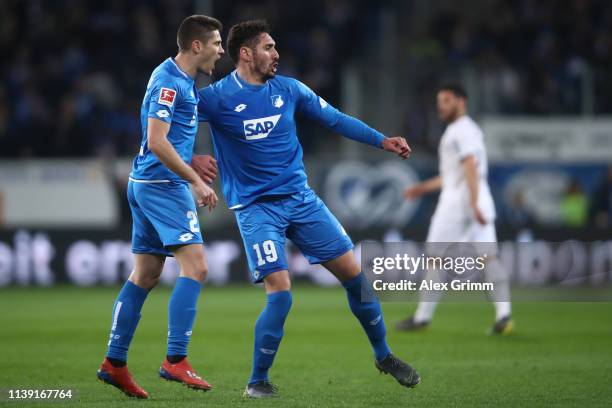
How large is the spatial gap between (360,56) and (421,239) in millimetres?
6677

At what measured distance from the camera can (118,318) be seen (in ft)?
24.7

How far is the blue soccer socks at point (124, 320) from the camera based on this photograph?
24.4 feet

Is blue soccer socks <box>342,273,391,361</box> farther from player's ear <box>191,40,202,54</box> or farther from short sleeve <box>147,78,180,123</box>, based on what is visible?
player's ear <box>191,40,202,54</box>

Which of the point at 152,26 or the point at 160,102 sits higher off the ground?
A: the point at 152,26

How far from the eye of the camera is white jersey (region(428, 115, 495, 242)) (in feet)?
37.7

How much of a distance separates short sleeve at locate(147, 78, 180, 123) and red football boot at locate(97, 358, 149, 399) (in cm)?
165

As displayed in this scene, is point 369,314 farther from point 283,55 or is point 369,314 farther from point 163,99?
point 283,55

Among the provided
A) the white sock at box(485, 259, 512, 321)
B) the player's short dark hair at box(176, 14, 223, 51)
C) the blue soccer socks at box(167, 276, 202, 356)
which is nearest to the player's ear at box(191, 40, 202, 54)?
the player's short dark hair at box(176, 14, 223, 51)

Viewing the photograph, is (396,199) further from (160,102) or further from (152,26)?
(160,102)

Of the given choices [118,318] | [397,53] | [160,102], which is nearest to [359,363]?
[118,318]

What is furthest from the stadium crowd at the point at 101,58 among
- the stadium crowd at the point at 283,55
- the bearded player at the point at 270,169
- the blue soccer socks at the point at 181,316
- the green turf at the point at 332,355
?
the blue soccer socks at the point at 181,316

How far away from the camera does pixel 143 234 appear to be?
297 inches

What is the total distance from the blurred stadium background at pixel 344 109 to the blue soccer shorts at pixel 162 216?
10.8 meters

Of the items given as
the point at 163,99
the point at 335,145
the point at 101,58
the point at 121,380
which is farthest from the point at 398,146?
the point at 101,58
